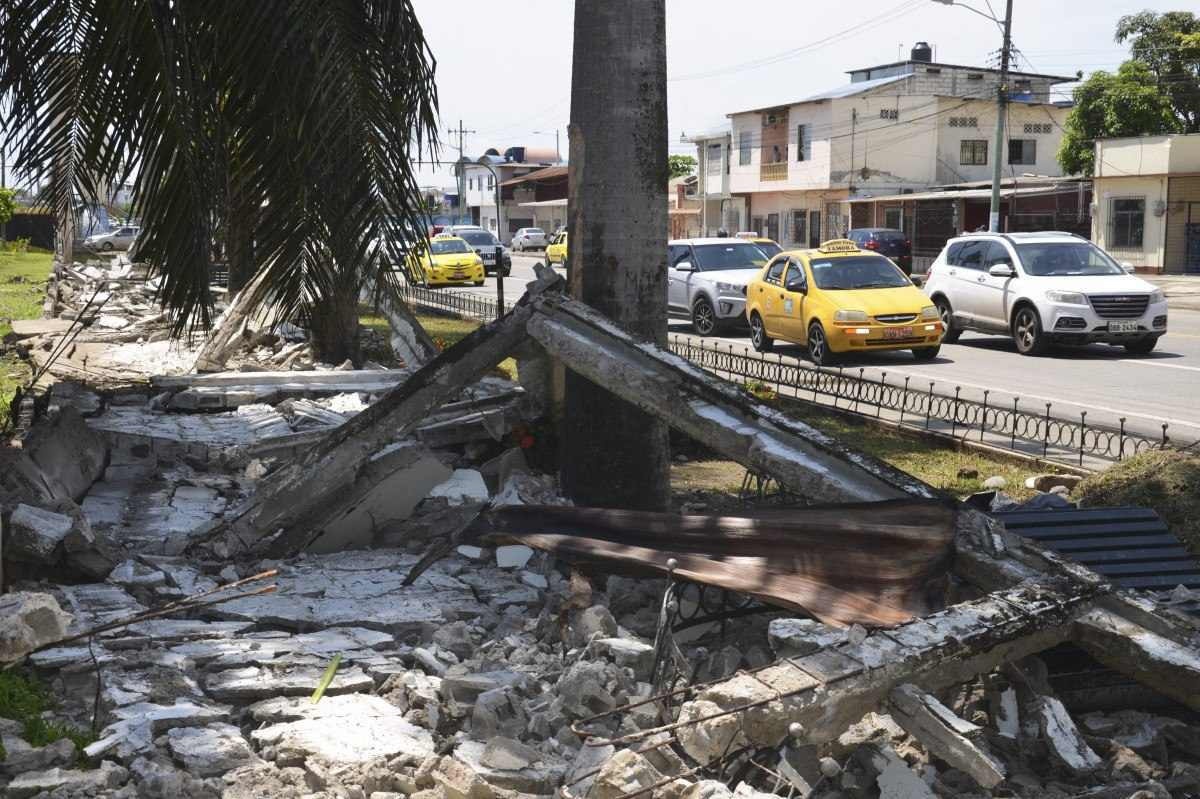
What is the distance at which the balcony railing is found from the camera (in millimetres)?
59000

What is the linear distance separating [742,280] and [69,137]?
49.2 ft

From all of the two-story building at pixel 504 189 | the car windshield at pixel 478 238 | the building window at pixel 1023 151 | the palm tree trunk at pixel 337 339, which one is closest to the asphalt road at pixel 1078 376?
the palm tree trunk at pixel 337 339

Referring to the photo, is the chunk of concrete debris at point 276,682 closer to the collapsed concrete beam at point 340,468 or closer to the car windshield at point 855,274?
the collapsed concrete beam at point 340,468

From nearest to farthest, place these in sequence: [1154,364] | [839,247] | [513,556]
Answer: [513,556]
[1154,364]
[839,247]

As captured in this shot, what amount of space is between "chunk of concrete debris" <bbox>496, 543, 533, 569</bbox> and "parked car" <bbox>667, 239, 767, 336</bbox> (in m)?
15.0

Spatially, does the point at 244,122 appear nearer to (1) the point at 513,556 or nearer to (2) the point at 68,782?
(1) the point at 513,556

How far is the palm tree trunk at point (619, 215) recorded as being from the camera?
778 cm

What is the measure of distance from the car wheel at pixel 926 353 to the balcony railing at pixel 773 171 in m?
41.7

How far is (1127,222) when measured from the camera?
40156mm

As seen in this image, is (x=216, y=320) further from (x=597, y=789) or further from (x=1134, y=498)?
(x=597, y=789)

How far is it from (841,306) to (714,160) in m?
50.4

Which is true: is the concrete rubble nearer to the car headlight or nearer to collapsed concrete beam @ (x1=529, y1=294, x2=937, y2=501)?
collapsed concrete beam @ (x1=529, y1=294, x2=937, y2=501)

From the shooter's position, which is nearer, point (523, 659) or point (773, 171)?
point (523, 659)

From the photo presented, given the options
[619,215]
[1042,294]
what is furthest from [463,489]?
[1042,294]
